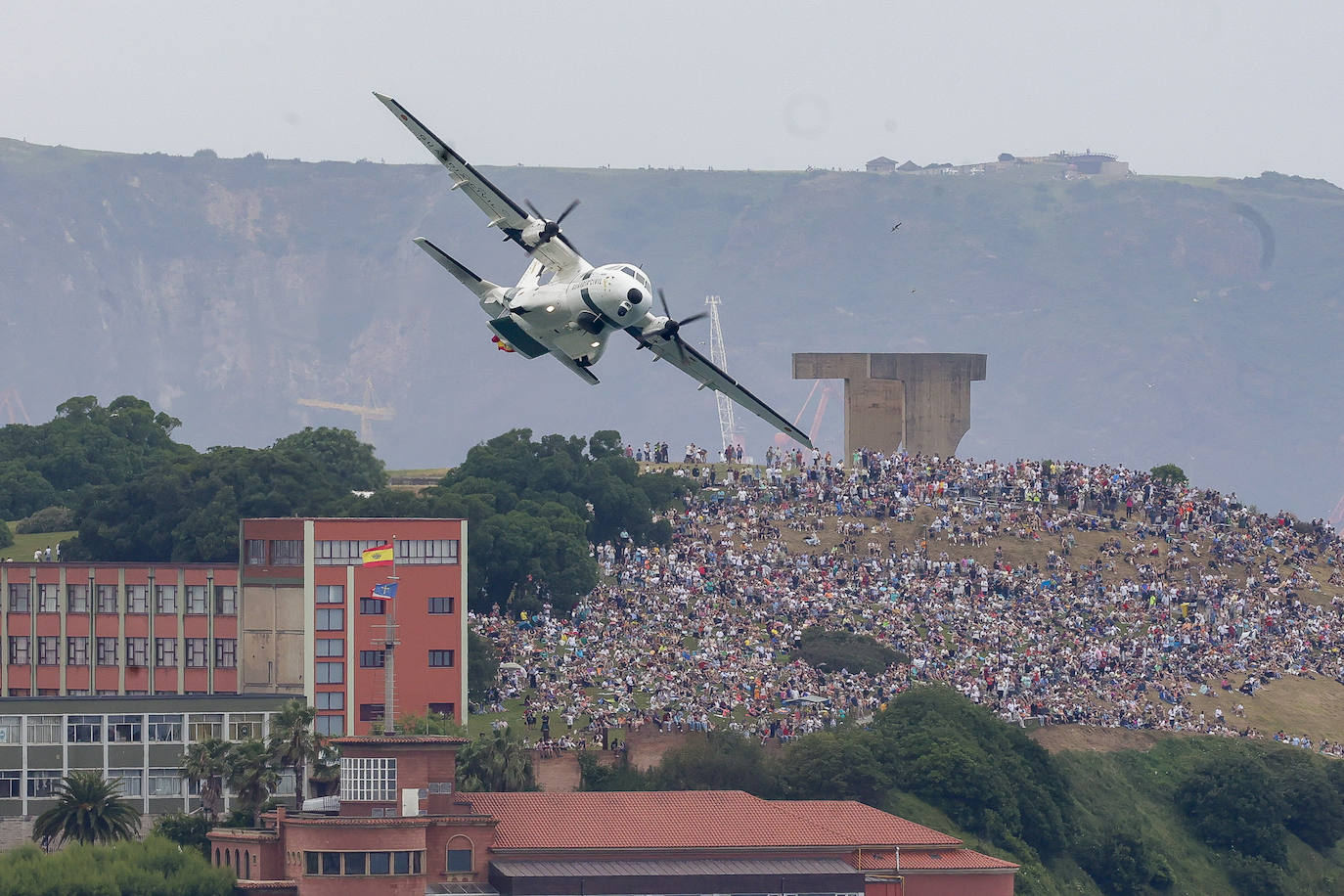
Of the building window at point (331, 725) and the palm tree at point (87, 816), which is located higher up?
the building window at point (331, 725)

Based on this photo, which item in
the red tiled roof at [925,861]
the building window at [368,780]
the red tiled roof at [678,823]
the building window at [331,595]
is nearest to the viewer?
the building window at [368,780]

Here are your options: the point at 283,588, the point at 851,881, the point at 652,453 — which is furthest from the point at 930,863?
the point at 652,453

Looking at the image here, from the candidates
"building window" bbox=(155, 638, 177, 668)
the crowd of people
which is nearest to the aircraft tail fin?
the crowd of people

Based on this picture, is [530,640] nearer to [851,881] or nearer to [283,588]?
[283,588]

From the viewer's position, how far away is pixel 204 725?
343 ft

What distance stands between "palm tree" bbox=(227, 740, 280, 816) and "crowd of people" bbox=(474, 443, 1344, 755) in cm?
1747

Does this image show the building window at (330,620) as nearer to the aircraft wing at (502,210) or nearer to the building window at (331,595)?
the building window at (331,595)

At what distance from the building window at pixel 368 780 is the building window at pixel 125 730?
79.1 feet

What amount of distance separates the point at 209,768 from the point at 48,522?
66.5 meters

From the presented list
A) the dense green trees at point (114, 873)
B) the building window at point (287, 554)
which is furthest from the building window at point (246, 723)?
the dense green trees at point (114, 873)

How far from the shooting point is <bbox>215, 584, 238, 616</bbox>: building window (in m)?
113

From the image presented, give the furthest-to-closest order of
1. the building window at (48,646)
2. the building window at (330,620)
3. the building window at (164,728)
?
the building window at (48,646) → the building window at (330,620) → the building window at (164,728)

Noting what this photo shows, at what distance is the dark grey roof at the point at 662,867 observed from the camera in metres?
81.6

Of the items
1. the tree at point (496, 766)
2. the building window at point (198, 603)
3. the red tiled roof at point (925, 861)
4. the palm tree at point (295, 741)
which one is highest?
the building window at point (198, 603)
